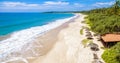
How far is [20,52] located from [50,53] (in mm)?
4060

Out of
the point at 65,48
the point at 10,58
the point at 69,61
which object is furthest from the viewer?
the point at 65,48

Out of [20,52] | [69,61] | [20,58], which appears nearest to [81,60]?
[69,61]

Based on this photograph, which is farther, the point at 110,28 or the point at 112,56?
the point at 110,28

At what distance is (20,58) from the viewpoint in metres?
21.7

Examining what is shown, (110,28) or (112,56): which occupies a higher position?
(110,28)

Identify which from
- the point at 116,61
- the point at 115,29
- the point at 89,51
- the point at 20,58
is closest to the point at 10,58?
the point at 20,58

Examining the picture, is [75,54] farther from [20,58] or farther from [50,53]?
[20,58]

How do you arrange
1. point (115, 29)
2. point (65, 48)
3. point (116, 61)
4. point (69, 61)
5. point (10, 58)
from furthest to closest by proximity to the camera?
point (115, 29) → point (65, 48) → point (10, 58) → point (69, 61) → point (116, 61)

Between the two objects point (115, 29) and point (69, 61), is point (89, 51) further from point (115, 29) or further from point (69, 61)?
point (115, 29)

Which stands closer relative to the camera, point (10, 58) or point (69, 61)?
point (69, 61)

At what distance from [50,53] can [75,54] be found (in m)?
3.20

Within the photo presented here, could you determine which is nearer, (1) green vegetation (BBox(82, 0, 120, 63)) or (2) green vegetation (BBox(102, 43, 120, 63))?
(2) green vegetation (BBox(102, 43, 120, 63))

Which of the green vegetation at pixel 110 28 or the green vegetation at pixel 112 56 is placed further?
the green vegetation at pixel 110 28

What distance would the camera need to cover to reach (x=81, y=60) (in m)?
20.3
